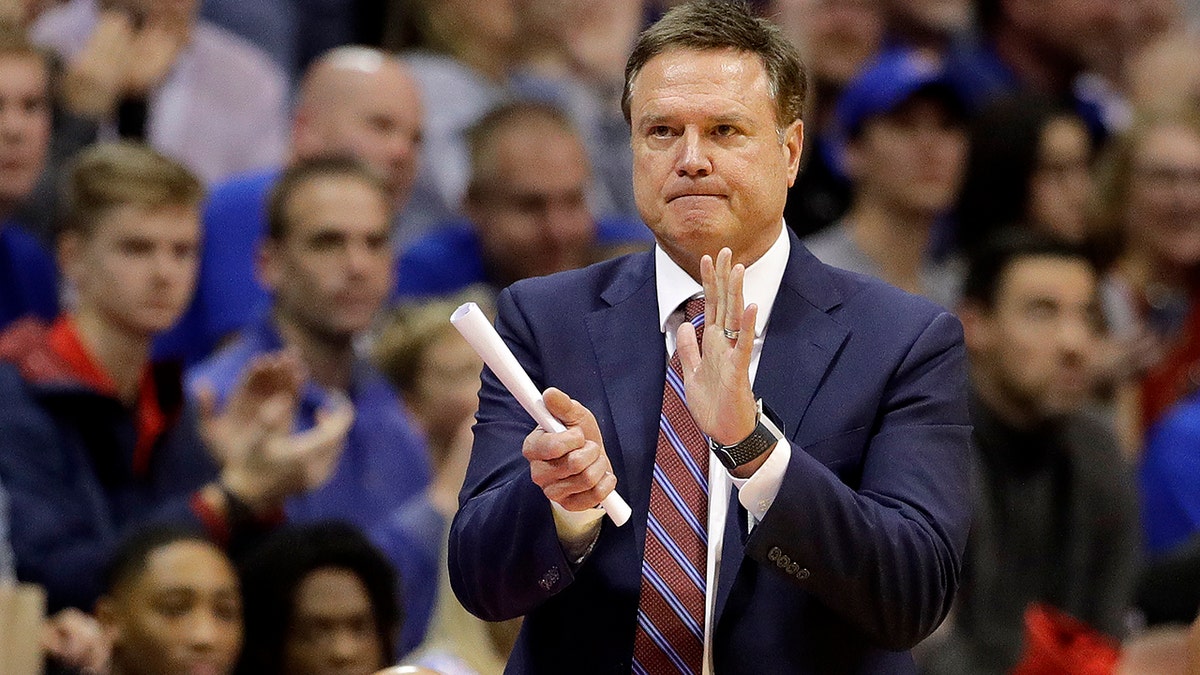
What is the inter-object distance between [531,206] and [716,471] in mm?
3757

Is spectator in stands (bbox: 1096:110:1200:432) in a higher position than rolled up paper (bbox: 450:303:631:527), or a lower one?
lower

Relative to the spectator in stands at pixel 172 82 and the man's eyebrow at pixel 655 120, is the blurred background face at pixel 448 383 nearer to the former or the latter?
the spectator in stands at pixel 172 82

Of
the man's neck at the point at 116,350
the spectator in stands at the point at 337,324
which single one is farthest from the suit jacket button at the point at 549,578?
the spectator in stands at the point at 337,324

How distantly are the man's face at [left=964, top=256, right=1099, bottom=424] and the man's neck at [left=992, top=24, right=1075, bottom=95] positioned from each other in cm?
232

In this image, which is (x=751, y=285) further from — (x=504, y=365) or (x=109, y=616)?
(x=109, y=616)

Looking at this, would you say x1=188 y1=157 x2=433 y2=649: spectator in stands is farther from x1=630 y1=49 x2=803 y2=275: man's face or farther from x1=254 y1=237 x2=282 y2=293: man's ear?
x1=630 y1=49 x2=803 y2=275: man's face

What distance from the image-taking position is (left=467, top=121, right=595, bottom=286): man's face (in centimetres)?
618

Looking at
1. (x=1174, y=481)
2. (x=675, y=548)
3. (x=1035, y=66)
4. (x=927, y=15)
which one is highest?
(x=927, y=15)

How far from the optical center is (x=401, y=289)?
634 centimetres

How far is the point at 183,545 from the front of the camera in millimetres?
4500

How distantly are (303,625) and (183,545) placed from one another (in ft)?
1.17

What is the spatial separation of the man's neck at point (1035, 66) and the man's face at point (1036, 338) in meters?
2.32

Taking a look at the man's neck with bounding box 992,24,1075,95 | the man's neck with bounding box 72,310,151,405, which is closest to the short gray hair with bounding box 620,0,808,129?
the man's neck with bounding box 72,310,151,405

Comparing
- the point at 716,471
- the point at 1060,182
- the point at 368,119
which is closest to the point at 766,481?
the point at 716,471
